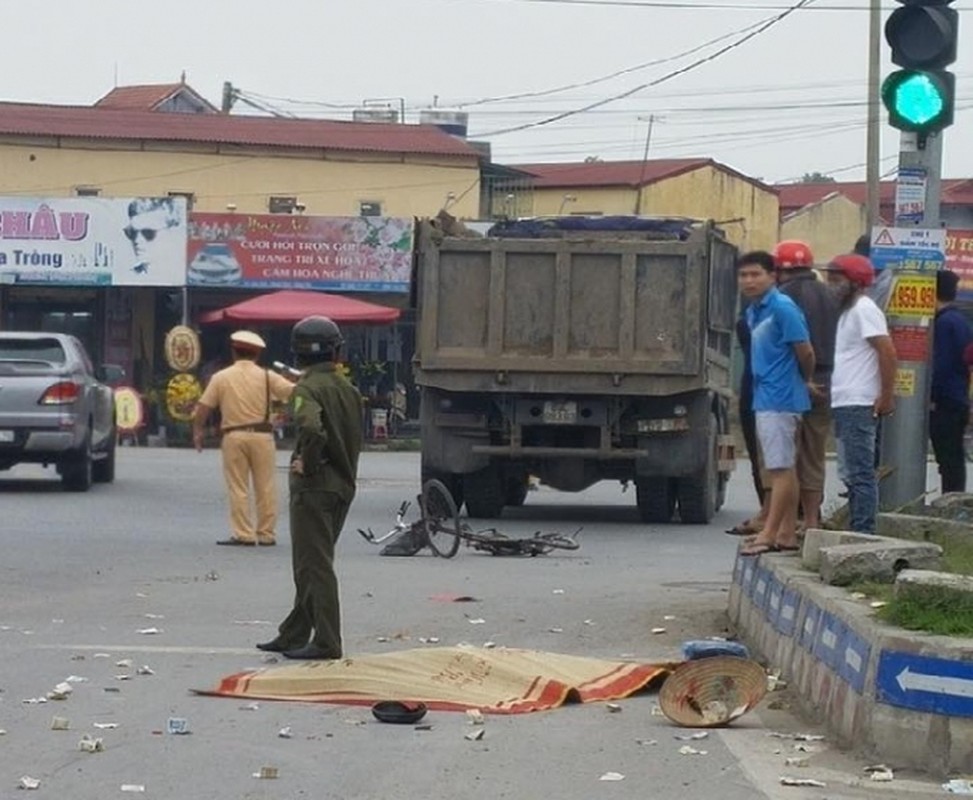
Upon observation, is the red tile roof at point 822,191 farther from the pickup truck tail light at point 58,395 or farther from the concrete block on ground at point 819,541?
the concrete block on ground at point 819,541

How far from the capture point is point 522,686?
10.0 m

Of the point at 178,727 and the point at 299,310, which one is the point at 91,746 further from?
the point at 299,310

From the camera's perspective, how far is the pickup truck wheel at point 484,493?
21328 millimetres

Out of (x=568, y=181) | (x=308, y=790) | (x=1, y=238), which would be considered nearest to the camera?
(x=308, y=790)

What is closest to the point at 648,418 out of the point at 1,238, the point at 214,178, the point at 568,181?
the point at 1,238

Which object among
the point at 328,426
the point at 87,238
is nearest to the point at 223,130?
the point at 87,238

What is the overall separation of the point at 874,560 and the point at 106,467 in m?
17.7

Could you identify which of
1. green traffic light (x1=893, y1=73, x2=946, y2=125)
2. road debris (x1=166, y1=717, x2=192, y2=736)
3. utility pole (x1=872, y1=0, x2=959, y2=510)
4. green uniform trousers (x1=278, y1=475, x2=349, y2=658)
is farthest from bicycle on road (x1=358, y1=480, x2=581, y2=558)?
road debris (x1=166, y1=717, x2=192, y2=736)

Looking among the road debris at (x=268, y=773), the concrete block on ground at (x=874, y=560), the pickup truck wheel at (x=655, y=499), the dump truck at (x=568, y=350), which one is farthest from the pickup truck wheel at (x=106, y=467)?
the road debris at (x=268, y=773)

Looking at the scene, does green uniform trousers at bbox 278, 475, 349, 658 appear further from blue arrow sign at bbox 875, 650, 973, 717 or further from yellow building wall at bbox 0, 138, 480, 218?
yellow building wall at bbox 0, 138, 480, 218

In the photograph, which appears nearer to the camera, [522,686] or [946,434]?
[522,686]

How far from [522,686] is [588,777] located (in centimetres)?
186

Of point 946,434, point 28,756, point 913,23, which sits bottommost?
point 28,756

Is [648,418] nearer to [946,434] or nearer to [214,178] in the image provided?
[946,434]
